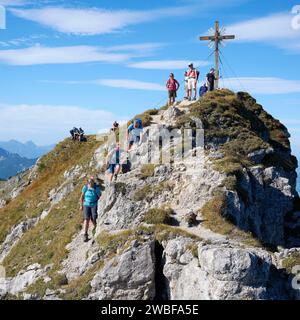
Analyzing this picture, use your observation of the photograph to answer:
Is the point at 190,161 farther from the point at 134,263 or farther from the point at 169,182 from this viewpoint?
the point at 134,263

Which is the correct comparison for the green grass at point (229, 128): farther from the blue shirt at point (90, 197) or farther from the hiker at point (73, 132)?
the hiker at point (73, 132)

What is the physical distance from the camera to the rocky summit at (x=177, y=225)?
20.2 meters

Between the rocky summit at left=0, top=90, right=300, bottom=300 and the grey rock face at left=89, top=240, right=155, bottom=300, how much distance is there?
0.05 m

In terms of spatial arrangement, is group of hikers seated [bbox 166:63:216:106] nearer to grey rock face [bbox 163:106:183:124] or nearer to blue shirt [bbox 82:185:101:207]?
grey rock face [bbox 163:106:183:124]

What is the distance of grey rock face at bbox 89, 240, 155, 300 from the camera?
2088 cm

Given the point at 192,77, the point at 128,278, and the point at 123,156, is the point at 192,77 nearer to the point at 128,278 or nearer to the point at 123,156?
the point at 123,156

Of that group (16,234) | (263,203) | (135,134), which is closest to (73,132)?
(16,234)

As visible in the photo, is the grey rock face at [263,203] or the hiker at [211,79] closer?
the grey rock face at [263,203]

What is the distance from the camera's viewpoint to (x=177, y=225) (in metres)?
25.0

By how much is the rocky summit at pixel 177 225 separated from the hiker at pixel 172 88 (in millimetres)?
1418

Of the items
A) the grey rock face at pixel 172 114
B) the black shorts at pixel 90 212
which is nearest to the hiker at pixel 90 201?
the black shorts at pixel 90 212

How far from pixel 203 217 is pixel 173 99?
20.7 meters

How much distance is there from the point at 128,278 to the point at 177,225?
511cm

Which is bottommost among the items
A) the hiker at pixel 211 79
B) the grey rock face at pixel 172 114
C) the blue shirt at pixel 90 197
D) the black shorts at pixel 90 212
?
the black shorts at pixel 90 212
